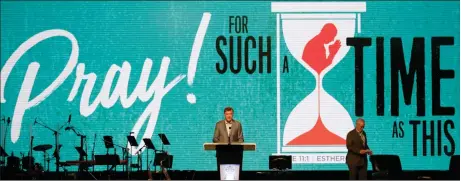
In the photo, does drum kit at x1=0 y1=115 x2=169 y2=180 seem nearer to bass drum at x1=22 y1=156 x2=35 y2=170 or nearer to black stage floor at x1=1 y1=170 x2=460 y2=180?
bass drum at x1=22 y1=156 x2=35 y2=170

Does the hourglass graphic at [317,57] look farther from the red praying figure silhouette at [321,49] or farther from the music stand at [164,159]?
the music stand at [164,159]

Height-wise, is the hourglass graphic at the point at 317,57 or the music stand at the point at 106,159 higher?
the hourglass graphic at the point at 317,57

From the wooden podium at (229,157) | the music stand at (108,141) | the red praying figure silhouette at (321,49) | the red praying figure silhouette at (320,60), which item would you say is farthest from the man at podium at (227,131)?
the red praying figure silhouette at (321,49)

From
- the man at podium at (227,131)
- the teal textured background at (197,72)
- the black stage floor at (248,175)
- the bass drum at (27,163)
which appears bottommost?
the black stage floor at (248,175)

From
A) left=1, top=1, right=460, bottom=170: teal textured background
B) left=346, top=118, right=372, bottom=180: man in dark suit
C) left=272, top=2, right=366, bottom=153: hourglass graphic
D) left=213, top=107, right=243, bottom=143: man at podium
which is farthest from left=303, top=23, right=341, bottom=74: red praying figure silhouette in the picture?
left=346, top=118, right=372, bottom=180: man in dark suit

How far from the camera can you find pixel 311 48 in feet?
60.2

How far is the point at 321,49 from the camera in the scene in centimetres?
1836

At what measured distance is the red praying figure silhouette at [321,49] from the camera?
18.3 metres

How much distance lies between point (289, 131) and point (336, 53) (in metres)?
1.48

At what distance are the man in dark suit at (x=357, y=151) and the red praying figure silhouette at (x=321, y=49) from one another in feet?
12.2

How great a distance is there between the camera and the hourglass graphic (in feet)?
60.0

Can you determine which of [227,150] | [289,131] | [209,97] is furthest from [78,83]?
[227,150]

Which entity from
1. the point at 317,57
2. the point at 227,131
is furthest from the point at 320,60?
the point at 227,131

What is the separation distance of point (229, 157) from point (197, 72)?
4.13 meters
